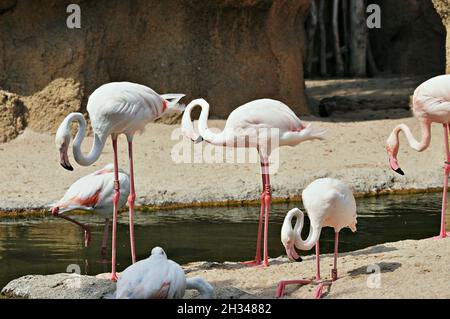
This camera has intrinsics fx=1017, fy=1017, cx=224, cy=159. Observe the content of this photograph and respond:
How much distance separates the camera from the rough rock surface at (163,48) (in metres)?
12.2

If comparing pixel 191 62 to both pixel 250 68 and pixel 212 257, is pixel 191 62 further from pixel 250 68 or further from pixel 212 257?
pixel 212 257

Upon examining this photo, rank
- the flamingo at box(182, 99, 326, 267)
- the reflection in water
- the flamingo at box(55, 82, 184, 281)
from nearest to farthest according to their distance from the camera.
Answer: the flamingo at box(55, 82, 184, 281)
the flamingo at box(182, 99, 326, 267)
the reflection in water

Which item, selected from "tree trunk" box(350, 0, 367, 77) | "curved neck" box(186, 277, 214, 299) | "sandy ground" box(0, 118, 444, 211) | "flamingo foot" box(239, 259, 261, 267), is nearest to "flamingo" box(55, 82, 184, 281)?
"flamingo foot" box(239, 259, 261, 267)

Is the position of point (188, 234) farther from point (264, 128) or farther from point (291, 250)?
point (291, 250)

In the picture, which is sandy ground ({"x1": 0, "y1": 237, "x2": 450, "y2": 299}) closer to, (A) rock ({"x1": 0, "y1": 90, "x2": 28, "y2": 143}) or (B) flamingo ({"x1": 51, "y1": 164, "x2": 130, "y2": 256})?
(B) flamingo ({"x1": 51, "y1": 164, "x2": 130, "y2": 256})

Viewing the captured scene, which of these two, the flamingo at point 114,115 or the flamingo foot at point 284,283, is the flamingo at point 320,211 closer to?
the flamingo foot at point 284,283

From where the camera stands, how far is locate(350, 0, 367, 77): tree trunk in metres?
18.8

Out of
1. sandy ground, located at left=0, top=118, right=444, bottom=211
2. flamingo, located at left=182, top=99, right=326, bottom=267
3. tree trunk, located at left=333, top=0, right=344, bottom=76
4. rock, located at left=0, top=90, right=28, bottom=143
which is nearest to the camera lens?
flamingo, located at left=182, top=99, right=326, bottom=267

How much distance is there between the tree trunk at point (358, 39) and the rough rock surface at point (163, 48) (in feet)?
16.2

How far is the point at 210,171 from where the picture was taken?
10.7 metres

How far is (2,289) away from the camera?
645cm

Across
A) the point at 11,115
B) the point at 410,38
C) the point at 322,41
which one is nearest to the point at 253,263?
the point at 11,115

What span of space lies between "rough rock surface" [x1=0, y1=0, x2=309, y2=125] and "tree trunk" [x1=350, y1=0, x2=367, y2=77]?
494 cm
